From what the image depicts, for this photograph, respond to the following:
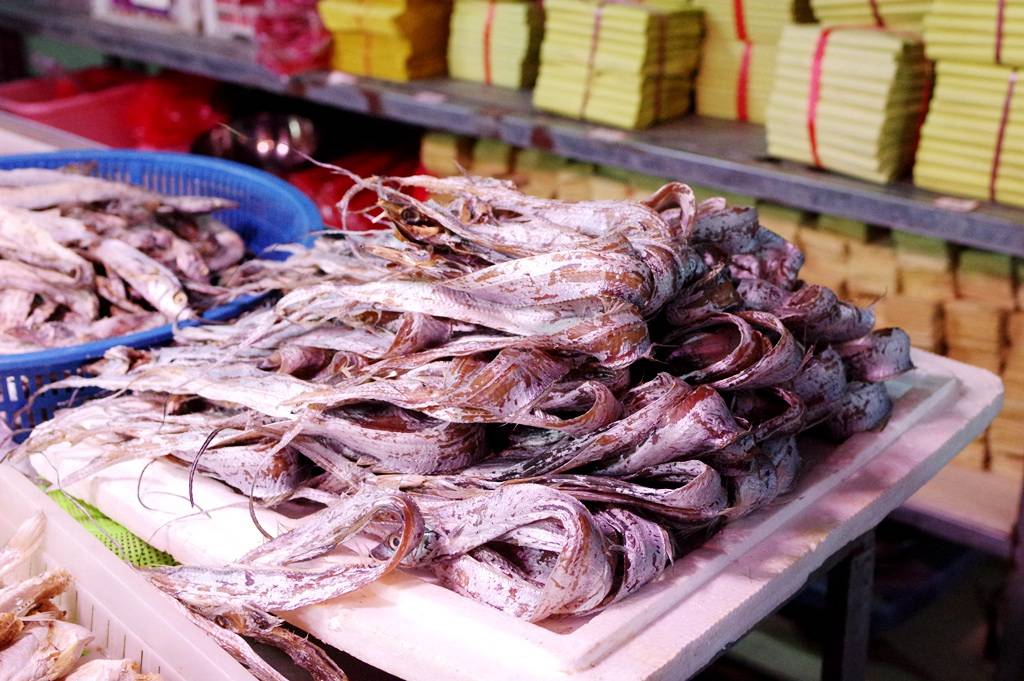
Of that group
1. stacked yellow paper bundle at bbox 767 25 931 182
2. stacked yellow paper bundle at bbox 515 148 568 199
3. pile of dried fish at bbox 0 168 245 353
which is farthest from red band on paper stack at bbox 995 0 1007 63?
pile of dried fish at bbox 0 168 245 353

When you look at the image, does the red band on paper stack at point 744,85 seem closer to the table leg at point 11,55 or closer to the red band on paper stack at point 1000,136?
the red band on paper stack at point 1000,136

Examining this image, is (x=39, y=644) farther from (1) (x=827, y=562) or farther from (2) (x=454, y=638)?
(1) (x=827, y=562)

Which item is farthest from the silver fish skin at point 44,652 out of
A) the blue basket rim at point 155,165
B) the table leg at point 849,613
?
the table leg at point 849,613

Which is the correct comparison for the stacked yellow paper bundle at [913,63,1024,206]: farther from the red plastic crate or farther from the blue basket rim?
the red plastic crate

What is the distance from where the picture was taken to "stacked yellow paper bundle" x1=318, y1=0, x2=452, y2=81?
4.06 meters

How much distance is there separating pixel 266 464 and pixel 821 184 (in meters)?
2.08

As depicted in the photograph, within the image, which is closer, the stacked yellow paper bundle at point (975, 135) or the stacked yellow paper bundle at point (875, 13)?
the stacked yellow paper bundle at point (975, 135)

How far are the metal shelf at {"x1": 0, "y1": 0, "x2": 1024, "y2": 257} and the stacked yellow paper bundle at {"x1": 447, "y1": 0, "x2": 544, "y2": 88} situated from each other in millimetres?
73

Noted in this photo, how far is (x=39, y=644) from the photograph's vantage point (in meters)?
1.33

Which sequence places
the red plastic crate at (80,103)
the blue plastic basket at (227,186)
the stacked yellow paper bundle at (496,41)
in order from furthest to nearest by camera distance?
the red plastic crate at (80,103), the stacked yellow paper bundle at (496,41), the blue plastic basket at (227,186)

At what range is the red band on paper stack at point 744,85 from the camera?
3.54m

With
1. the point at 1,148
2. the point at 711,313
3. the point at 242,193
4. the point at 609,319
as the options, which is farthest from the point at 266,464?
the point at 1,148

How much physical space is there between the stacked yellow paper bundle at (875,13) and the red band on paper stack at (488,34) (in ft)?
4.25

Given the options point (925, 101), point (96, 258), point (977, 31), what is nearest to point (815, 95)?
point (925, 101)
